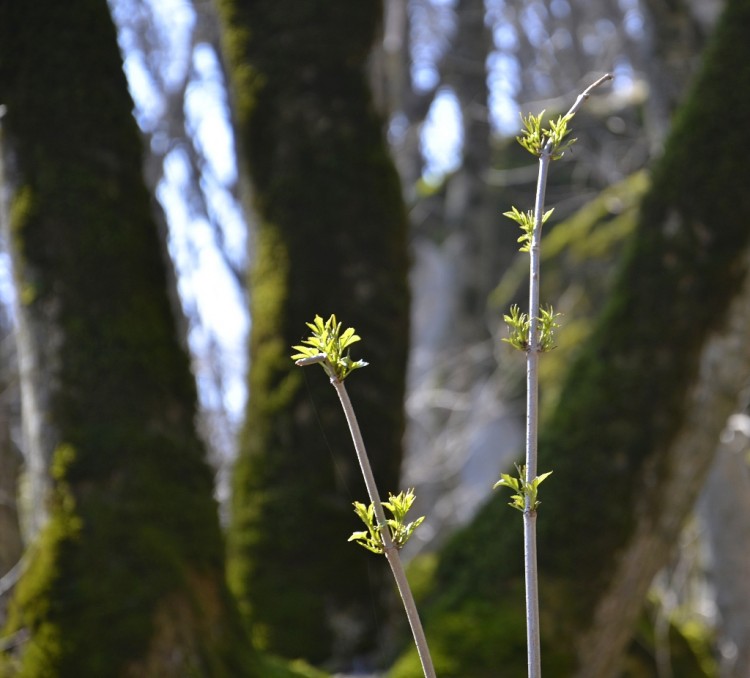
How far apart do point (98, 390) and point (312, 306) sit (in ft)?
4.39

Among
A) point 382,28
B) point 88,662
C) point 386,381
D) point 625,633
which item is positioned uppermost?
point 382,28

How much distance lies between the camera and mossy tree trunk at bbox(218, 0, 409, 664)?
3.92 m

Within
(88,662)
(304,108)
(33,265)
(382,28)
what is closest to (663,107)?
(382,28)

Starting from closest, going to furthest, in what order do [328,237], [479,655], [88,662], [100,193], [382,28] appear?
[88,662] → [100,193] → [479,655] → [328,237] → [382,28]

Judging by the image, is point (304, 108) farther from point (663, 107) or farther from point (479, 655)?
point (663, 107)

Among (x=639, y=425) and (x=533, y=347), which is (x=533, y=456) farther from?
(x=639, y=425)

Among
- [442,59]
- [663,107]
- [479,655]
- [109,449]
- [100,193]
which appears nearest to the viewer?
[109,449]

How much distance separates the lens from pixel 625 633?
3512 mm

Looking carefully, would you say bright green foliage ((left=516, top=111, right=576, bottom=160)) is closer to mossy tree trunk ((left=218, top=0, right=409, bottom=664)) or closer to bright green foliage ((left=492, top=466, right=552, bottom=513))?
bright green foliage ((left=492, top=466, right=552, bottom=513))

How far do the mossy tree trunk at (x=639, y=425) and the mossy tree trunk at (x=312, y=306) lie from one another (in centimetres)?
54

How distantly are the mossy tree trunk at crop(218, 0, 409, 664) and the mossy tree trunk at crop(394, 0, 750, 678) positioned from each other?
1.76 feet

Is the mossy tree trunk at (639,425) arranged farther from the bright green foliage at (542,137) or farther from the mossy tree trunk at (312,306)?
the bright green foliage at (542,137)

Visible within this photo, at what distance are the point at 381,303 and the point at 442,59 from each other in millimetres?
6619

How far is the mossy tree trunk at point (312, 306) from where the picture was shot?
392cm
